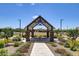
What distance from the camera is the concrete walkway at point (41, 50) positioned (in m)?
4.78

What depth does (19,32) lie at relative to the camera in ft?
16.1

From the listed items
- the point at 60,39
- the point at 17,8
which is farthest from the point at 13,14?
the point at 60,39

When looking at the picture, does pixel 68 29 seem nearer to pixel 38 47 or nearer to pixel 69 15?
pixel 69 15

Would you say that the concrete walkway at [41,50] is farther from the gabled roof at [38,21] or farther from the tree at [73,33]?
the tree at [73,33]

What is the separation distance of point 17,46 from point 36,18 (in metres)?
0.59

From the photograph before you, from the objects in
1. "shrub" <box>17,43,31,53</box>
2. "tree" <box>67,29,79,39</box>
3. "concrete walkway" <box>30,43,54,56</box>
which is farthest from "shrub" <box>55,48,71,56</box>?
"shrub" <box>17,43,31,53</box>

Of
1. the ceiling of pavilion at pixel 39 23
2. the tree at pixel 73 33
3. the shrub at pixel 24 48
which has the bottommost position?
the shrub at pixel 24 48

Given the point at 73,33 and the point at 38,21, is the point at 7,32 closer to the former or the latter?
the point at 38,21

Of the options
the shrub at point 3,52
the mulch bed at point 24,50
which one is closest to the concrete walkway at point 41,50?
the mulch bed at point 24,50

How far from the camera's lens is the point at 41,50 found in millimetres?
4883

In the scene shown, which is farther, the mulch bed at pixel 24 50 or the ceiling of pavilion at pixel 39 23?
the ceiling of pavilion at pixel 39 23

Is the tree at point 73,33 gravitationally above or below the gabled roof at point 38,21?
below

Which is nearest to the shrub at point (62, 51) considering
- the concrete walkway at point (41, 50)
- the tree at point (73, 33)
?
the concrete walkway at point (41, 50)

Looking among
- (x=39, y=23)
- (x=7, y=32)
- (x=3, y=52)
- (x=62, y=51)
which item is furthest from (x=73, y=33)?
(x=3, y=52)
